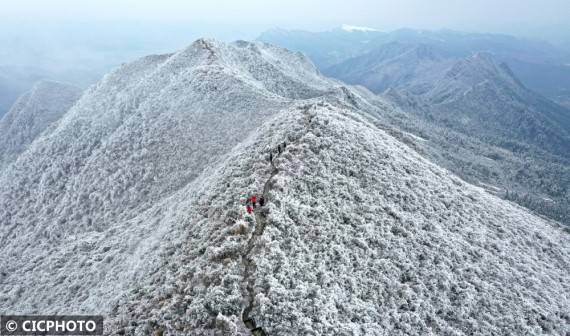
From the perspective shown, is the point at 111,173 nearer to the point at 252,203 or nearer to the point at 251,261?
the point at 252,203

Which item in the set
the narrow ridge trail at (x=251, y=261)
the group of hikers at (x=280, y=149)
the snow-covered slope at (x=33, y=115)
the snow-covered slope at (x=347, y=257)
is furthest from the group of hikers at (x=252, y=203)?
the snow-covered slope at (x=33, y=115)

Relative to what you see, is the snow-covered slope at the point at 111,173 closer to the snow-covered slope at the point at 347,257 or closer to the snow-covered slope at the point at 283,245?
the snow-covered slope at the point at 283,245

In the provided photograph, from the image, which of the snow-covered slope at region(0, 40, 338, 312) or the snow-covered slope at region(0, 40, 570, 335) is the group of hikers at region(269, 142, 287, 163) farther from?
the snow-covered slope at region(0, 40, 338, 312)

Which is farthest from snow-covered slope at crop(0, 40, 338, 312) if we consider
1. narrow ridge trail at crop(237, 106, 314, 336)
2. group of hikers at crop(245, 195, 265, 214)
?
narrow ridge trail at crop(237, 106, 314, 336)

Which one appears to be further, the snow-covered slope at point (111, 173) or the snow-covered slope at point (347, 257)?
the snow-covered slope at point (111, 173)

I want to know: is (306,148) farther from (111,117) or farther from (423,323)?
(111,117)
